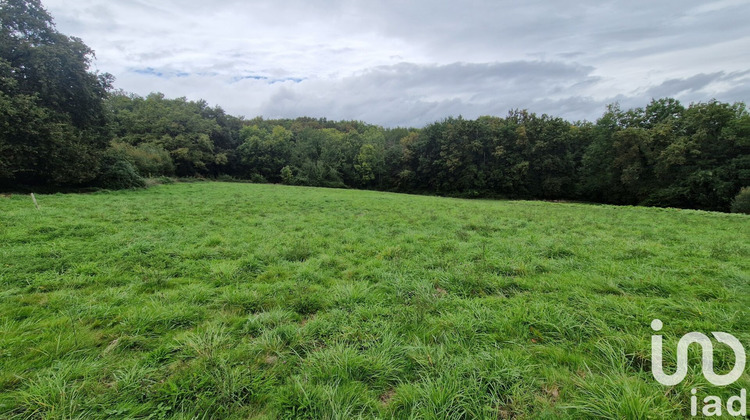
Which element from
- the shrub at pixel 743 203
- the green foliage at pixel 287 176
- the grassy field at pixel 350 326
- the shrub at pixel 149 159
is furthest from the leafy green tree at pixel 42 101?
the shrub at pixel 743 203

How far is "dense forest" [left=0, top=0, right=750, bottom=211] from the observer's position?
52.1 ft

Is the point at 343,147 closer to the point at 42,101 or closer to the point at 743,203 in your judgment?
the point at 42,101

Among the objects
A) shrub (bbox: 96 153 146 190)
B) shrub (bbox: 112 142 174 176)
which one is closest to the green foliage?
shrub (bbox: 112 142 174 176)

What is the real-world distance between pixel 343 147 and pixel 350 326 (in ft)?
179

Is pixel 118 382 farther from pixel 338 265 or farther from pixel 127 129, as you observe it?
pixel 127 129

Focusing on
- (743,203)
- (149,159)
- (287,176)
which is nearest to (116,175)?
(149,159)

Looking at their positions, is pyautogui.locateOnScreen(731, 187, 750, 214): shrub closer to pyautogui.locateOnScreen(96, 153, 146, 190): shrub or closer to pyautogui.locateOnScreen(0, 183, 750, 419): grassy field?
pyautogui.locateOnScreen(0, 183, 750, 419): grassy field

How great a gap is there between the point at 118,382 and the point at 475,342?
3.35 meters

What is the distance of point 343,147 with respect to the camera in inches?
2179

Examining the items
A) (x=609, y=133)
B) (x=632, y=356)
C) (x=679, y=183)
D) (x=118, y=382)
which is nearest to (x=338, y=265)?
(x=118, y=382)

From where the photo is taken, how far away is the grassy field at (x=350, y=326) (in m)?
2.12

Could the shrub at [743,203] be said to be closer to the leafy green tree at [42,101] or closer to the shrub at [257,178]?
the leafy green tree at [42,101]

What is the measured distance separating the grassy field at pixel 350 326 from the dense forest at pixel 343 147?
16.9 metres

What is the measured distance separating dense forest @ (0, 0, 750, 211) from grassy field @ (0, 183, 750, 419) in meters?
16.9
